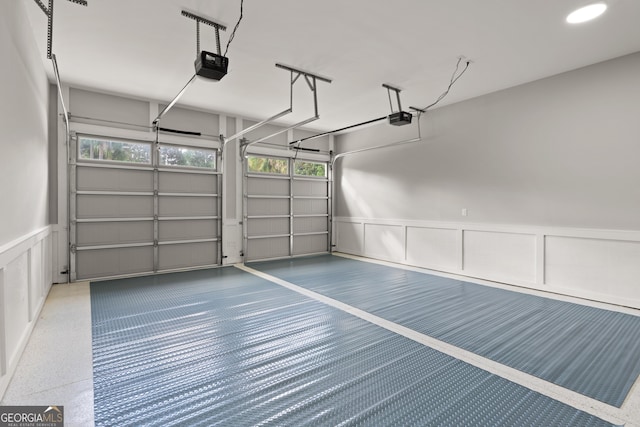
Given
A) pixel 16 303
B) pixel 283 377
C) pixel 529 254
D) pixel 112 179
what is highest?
pixel 112 179

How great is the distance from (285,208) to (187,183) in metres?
2.27

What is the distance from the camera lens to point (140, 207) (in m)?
5.58

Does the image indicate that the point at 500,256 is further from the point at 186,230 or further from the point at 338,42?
the point at 186,230

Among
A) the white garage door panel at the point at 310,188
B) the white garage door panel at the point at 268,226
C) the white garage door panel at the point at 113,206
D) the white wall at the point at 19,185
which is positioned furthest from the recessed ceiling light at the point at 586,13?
the white garage door panel at the point at 113,206

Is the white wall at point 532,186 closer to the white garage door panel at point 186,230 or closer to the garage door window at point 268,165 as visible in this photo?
the garage door window at point 268,165

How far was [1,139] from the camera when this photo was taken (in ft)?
7.13

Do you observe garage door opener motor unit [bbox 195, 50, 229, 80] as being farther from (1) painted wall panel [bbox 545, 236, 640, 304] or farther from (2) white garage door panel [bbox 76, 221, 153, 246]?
(1) painted wall panel [bbox 545, 236, 640, 304]

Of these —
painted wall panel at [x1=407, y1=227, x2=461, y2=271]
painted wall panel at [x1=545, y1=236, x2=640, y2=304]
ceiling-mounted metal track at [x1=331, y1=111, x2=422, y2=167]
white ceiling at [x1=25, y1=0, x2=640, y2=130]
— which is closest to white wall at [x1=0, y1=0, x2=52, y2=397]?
white ceiling at [x1=25, y1=0, x2=640, y2=130]

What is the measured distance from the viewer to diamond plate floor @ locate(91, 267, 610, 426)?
1882 millimetres

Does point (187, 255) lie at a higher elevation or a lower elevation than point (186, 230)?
lower

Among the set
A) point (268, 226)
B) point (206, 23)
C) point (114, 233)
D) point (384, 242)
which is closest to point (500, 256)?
point (384, 242)

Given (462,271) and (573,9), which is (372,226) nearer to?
(462,271)

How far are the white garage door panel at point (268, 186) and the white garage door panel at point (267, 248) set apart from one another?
3.46 feet

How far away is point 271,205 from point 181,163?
2.09m
